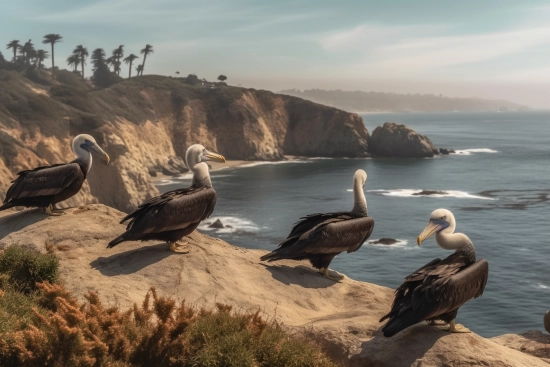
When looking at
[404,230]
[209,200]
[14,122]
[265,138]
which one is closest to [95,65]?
[265,138]

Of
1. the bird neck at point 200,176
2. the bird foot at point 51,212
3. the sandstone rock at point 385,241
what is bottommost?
the sandstone rock at point 385,241

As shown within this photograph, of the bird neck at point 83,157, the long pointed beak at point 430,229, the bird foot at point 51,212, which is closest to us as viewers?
the long pointed beak at point 430,229

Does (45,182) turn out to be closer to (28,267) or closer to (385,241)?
(28,267)

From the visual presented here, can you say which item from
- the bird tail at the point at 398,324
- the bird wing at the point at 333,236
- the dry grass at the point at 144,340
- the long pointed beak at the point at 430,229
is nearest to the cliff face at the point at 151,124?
the bird wing at the point at 333,236

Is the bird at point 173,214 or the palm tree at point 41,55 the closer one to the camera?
the bird at point 173,214

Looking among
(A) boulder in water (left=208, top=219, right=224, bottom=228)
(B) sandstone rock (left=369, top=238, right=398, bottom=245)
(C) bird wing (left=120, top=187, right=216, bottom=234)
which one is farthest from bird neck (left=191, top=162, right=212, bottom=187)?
(A) boulder in water (left=208, top=219, right=224, bottom=228)

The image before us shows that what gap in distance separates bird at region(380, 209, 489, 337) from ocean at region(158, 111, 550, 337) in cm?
533

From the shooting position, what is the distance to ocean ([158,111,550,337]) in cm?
3916

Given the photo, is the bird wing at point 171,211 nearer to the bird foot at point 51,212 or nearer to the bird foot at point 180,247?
the bird foot at point 180,247

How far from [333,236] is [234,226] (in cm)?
4441

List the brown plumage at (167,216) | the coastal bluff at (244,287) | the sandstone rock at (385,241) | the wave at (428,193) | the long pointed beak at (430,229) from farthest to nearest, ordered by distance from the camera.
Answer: the wave at (428,193) < the sandstone rock at (385,241) < the brown plumage at (167,216) < the long pointed beak at (430,229) < the coastal bluff at (244,287)

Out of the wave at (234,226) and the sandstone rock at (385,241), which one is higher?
the sandstone rock at (385,241)

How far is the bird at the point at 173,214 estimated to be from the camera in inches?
487

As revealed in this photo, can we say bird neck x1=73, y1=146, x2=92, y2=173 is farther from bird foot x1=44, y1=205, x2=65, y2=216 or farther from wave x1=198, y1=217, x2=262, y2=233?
wave x1=198, y1=217, x2=262, y2=233
